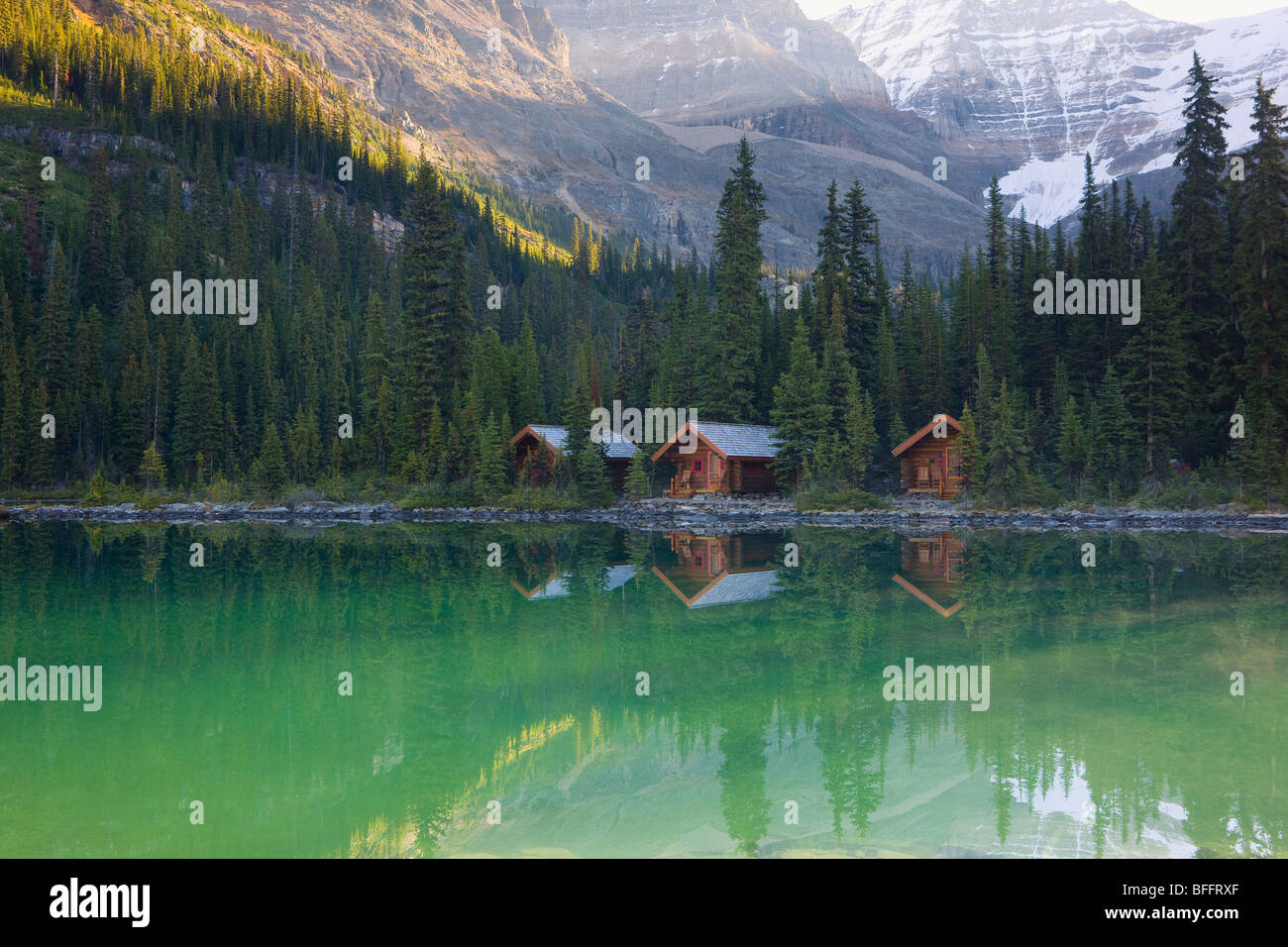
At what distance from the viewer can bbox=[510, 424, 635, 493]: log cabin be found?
50.9 metres

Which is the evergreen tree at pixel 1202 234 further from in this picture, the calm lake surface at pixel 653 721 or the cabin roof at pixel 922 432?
the calm lake surface at pixel 653 721

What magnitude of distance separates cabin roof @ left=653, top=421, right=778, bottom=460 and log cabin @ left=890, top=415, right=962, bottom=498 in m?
7.24

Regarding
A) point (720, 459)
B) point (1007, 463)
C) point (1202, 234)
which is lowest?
point (1007, 463)

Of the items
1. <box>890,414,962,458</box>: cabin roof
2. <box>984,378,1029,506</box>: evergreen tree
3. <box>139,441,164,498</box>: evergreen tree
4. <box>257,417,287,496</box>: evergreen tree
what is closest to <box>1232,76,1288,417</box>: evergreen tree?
<box>984,378,1029,506</box>: evergreen tree

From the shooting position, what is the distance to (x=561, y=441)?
52.4 meters

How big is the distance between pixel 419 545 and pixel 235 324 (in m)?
55.3

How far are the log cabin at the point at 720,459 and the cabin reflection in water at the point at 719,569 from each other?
565 inches

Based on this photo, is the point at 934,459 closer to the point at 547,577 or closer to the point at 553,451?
the point at 553,451

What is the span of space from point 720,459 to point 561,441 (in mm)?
9858

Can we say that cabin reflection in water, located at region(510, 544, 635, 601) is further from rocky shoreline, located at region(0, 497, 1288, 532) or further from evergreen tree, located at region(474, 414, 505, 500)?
evergreen tree, located at region(474, 414, 505, 500)

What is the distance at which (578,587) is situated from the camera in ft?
69.7

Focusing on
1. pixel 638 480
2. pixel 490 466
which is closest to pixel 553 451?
pixel 490 466

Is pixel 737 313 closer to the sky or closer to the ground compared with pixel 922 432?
closer to the sky

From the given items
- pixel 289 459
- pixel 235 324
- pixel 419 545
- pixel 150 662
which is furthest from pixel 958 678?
pixel 235 324
